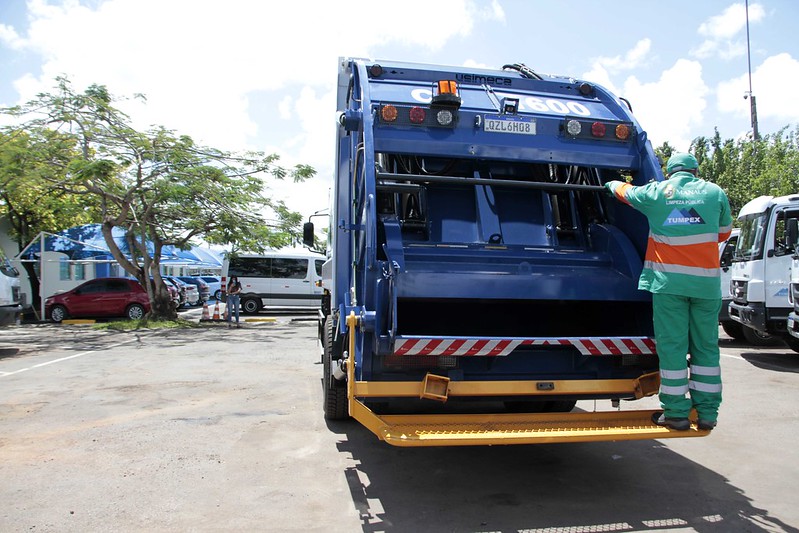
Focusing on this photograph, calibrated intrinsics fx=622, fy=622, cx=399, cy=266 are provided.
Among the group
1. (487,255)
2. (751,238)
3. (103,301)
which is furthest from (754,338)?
(103,301)

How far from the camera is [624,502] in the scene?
4.22 metres

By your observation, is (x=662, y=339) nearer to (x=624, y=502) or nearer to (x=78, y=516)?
(x=624, y=502)

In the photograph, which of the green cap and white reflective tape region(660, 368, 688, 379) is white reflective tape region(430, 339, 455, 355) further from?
the green cap

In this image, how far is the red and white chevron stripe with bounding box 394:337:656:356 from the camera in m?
3.94

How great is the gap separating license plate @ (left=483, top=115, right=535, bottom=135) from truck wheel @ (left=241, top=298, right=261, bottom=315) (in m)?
19.0

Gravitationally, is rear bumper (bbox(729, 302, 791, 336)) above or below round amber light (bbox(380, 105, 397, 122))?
below

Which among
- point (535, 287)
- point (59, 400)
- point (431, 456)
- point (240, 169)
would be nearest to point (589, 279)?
point (535, 287)

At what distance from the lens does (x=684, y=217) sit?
13.3ft

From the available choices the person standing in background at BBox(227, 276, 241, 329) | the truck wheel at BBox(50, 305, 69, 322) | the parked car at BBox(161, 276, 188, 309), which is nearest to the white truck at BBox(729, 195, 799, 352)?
the person standing in background at BBox(227, 276, 241, 329)

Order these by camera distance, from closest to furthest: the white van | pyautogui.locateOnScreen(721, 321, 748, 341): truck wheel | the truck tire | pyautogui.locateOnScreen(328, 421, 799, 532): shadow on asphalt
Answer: pyautogui.locateOnScreen(328, 421, 799, 532): shadow on asphalt → the truck tire → pyautogui.locateOnScreen(721, 321, 748, 341): truck wheel → the white van

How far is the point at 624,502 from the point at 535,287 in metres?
1.57

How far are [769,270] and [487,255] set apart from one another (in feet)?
26.4

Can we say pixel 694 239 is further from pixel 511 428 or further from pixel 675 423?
pixel 511 428

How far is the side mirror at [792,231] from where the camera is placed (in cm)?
973
